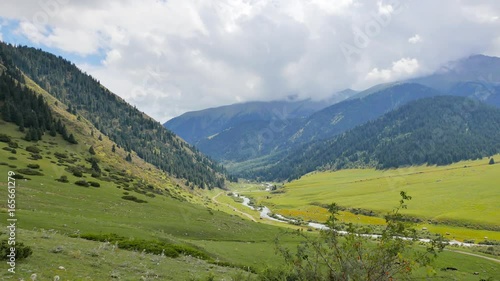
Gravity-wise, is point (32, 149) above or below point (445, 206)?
above

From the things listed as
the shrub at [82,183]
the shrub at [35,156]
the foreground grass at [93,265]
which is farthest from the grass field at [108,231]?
the shrub at [82,183]

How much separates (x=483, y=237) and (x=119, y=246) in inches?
4222

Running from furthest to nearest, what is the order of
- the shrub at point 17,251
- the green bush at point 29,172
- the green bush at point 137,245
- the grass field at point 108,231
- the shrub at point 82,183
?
the shrub at point 82,183, the green bush at point 29,172, the green bush at point 137,245, the grass field at point 108,231, the shrub at point 17,251

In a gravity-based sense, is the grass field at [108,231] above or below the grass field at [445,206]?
above

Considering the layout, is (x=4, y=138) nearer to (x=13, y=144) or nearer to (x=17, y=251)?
(x=13, y=144)

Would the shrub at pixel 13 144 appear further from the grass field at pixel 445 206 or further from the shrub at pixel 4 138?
the grass field at pixel 445 206

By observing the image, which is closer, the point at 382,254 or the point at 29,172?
the point at 382,254

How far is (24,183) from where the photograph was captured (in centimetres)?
4975

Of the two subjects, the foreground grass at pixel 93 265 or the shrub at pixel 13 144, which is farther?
the shrub at pixel 13 144

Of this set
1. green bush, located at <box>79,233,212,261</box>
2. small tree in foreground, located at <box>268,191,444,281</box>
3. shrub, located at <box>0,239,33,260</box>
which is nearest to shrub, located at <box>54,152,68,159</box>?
green bush, located at <box>79,233,212,261</box>

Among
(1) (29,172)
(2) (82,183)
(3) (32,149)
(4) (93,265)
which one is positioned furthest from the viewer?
(3) (32,149)

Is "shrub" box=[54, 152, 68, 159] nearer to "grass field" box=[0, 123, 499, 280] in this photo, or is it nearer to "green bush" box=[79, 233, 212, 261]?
"grass field" box=[0, 123, 499, 280]

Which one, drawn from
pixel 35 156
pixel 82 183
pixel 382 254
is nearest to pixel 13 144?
pixel 35 156

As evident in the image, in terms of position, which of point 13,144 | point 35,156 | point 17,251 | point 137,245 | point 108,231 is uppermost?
point 13,144
